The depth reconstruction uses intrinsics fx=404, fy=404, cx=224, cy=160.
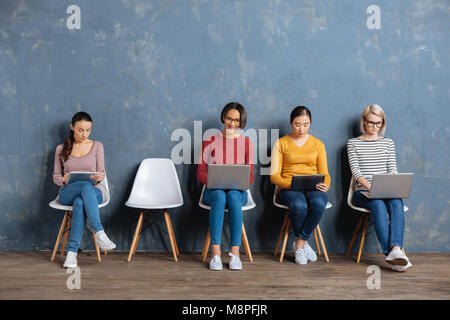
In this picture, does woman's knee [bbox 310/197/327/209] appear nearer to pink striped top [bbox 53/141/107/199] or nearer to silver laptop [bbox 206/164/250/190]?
silver laptop [bbox 206/164/250/190]

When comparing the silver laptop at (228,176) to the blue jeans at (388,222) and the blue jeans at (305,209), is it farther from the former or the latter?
the blue jeans at (388,222)

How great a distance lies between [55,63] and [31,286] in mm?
1737

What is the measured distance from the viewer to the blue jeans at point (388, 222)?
2777mm

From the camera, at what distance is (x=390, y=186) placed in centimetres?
282

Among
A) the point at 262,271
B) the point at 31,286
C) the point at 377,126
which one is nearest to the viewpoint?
the point at 31,286

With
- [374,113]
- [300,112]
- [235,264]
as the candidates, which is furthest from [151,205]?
[374,113]

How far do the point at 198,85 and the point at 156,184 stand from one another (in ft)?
2.82

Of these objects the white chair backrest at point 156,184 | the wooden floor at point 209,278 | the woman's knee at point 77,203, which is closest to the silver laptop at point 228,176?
the white chair backrest at point 156,184

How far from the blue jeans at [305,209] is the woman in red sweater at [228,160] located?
1.10 feet

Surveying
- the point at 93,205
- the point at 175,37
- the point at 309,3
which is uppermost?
the point at 309,3

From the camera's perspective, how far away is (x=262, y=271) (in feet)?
8.92

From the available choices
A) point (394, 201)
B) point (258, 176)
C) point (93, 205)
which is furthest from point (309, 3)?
point (93, 205)

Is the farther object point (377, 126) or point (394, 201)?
point (377, 126)

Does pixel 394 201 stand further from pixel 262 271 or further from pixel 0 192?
pixel 0 192
